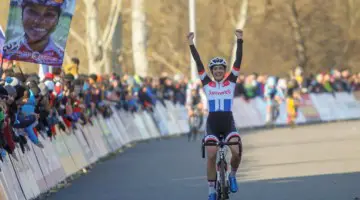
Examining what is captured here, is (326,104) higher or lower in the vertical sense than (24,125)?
lower

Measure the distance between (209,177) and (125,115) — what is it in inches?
679

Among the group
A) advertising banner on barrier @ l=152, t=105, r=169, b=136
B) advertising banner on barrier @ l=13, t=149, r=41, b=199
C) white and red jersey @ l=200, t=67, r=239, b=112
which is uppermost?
white and red jersey @ l=200, t=67, r=239, b=112

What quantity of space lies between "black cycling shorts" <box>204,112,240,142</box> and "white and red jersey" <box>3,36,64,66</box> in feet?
11.5

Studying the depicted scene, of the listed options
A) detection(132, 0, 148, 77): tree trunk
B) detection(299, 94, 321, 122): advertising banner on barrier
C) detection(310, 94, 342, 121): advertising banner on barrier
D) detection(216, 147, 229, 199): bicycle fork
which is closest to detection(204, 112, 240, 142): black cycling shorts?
detection(216, 147, 229, 199): bicycle fork

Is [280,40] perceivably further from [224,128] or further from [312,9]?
[224,128]

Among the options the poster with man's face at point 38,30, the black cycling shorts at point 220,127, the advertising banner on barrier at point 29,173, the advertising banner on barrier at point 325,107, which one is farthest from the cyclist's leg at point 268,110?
the black cycling shorts at point 220,127

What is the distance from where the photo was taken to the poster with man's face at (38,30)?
57.8 feet

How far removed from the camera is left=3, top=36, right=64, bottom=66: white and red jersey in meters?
17.6

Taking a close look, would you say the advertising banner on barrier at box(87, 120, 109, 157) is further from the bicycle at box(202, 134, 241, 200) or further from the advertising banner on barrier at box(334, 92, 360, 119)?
the advertising banner on barrier at box(334, 92, 360, 119)

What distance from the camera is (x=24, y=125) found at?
17.7m

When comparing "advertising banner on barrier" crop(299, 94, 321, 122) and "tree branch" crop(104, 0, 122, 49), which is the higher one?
"tree branch" crop(104, 0, 122, 49)

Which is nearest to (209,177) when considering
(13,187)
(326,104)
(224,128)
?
(224,128)

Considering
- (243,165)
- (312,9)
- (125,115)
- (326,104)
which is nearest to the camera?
(243,165)

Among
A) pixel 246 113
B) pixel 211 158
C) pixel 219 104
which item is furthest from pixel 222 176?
pixel 246 113
